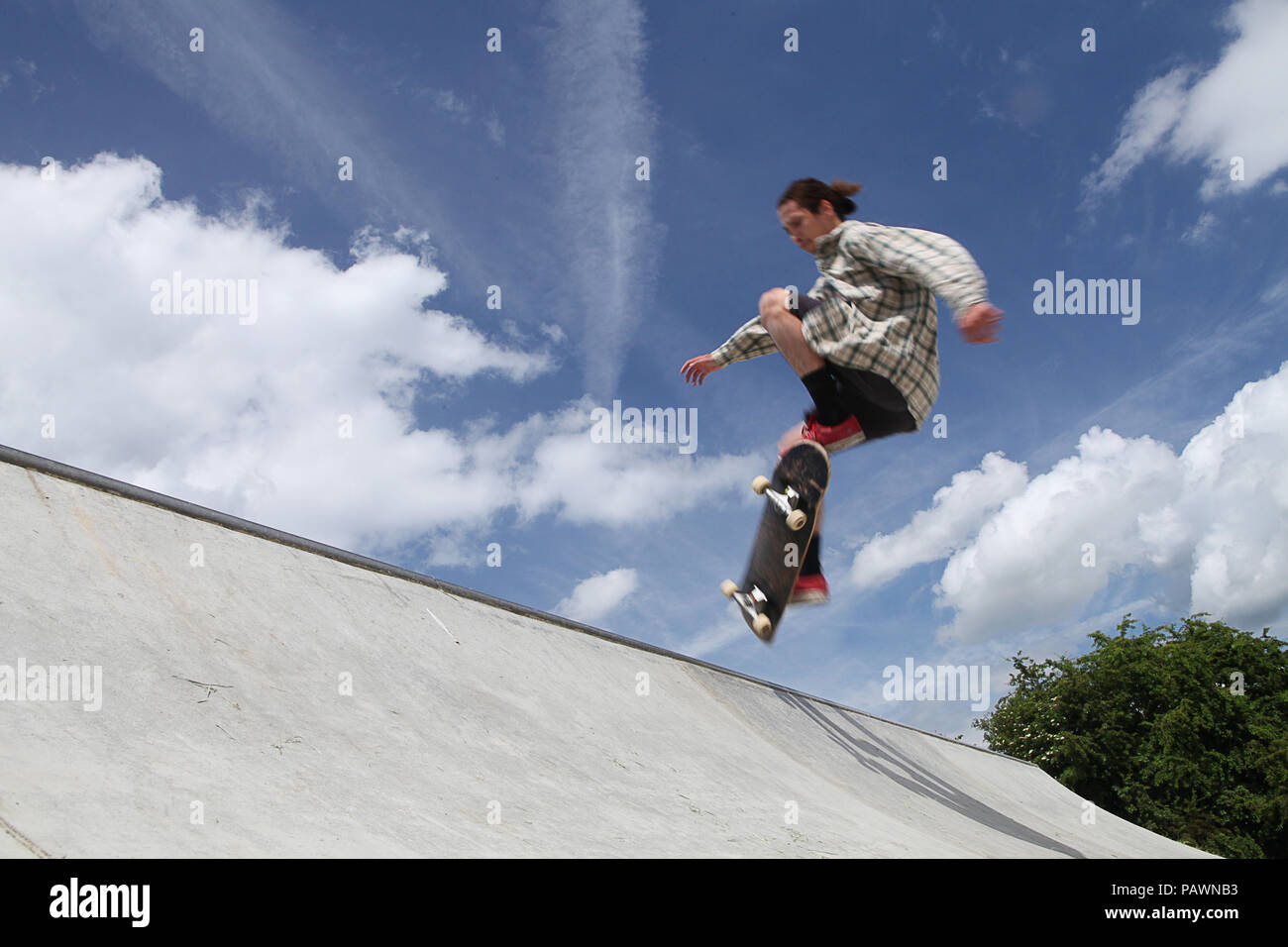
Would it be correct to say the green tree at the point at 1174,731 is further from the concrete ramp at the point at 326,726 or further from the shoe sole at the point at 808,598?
the shoe sole at the point at 808,598

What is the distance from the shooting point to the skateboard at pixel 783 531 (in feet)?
11.2

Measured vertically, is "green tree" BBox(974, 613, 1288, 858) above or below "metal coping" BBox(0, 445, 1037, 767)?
below

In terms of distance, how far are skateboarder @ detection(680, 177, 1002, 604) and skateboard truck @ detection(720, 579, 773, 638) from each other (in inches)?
5.9

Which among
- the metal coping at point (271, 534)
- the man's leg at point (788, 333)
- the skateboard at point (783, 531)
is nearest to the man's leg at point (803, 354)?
the man's leg at point (788, 333)

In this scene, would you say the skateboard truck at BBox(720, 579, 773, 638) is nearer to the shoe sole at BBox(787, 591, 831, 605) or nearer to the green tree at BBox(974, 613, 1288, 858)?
the shoe sole at BBox(787, 591, 831, 605)

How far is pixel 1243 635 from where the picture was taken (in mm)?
27047

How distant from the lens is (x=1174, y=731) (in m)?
23.9

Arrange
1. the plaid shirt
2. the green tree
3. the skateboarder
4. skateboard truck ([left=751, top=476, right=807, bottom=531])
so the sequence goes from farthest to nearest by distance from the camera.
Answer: the green tree < skateboard truck ([left=751, top=476, right=807, bottom=531]) < the plaid shirt < the skateboarder

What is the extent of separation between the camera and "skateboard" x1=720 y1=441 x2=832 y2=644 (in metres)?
3.41

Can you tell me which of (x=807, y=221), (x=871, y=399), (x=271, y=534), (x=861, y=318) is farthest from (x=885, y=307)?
(x=271, y=534)

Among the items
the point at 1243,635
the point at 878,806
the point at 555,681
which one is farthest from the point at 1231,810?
the point at 555,681

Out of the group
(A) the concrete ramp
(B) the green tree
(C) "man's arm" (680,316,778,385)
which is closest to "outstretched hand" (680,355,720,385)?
(C) "man's arm" (680,316,778,385)
